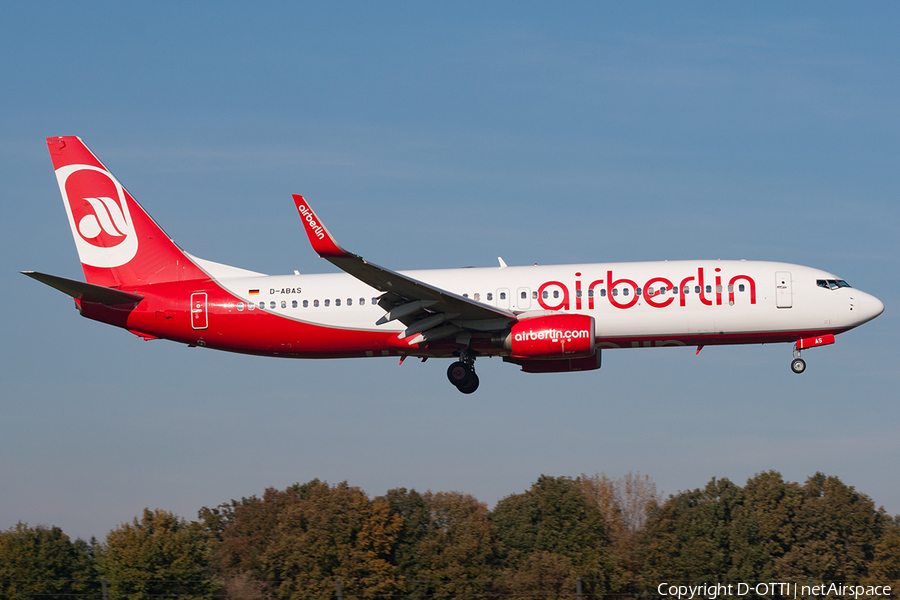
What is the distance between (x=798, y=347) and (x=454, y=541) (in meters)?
47.1

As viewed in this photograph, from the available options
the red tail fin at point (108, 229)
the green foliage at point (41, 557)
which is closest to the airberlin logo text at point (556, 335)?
the red tail fin at point (108, 229)

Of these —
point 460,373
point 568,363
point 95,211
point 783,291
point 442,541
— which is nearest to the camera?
point 783,291

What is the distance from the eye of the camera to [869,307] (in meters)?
35.7

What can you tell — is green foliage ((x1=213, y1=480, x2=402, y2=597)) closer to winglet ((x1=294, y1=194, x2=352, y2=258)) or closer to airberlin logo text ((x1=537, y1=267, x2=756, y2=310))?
airberlin logo text ((x1=537, y1=267, x2=756, y2=310))

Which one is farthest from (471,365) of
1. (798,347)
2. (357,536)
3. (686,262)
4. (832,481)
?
(832,481)

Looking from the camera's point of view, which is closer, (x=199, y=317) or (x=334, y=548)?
(x=199, y=317)

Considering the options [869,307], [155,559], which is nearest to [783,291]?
[869,307]

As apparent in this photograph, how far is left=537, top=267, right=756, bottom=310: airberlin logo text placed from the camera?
35062mm

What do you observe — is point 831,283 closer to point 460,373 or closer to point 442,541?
point 460,373

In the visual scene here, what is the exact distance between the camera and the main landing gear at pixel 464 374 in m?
37.2

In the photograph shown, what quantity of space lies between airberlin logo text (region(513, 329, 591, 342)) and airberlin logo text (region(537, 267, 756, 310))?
1462 millimetres

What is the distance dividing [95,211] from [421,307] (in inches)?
589

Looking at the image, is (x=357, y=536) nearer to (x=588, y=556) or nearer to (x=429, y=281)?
(x=588, y=556)

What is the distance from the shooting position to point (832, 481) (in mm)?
99938
